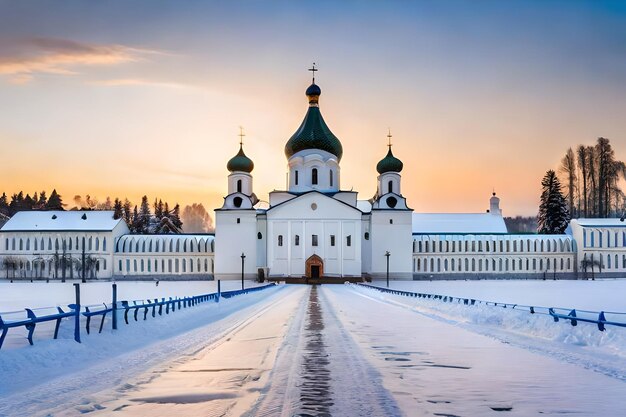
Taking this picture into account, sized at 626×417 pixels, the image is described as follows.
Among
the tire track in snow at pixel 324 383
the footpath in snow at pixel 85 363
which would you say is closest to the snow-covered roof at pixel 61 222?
the footpath in snow at pixel 85 363

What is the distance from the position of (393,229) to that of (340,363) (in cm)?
7027

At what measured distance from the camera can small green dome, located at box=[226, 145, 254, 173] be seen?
3273 inches

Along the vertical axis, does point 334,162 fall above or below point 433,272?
above

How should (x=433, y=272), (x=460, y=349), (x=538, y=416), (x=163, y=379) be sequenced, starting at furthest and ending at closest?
(x=433, y=272)
(x=460, y=349)
(x=163, y=379)
(x=538, y=416)

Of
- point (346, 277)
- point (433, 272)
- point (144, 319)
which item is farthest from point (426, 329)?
point (433, 272)

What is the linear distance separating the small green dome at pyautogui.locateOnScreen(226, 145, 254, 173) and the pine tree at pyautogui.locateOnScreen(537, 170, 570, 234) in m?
49.2

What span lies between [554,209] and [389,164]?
33.5 meters

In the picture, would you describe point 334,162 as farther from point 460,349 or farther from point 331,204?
point 460,349

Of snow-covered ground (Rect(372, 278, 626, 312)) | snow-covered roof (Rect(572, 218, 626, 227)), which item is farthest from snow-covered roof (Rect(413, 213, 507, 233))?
snow-covered ground (Rect(372, 278, 626, 312))

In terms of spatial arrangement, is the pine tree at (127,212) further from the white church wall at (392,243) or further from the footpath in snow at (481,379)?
the footpath in snow at (481,379)

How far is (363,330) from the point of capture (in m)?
18.2

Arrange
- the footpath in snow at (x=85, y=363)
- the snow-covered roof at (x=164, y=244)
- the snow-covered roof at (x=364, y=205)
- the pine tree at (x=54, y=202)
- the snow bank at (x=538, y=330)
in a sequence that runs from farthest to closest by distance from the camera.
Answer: the pine tree at (x=54, y=202) → the snow-covered roof at (x=364, y=205) → the snow-covered roof at (x=164, y=244) → the snow bank at (x=538, y=330) → the footpath in snow at (x=85, y=363)

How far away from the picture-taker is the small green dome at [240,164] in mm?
83125

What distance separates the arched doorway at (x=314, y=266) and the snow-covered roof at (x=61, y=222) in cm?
3157
